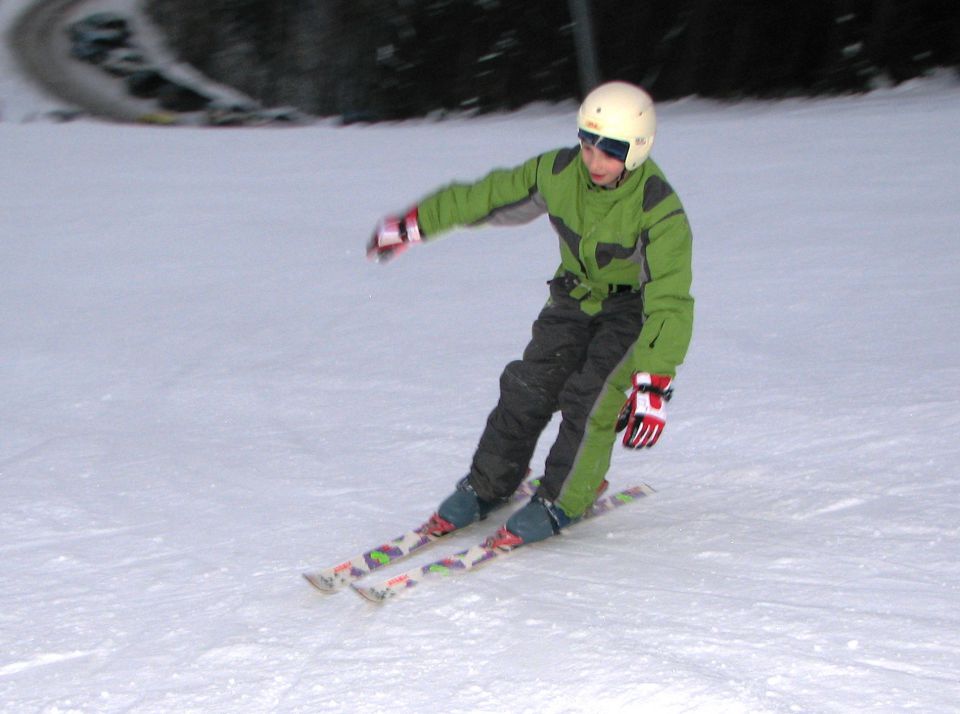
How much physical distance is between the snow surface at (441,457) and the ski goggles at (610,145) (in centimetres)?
115

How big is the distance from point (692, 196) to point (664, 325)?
571cm

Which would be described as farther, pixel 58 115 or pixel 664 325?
pixel 58 115

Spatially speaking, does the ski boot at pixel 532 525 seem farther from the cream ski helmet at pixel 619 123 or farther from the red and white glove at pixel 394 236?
the cream ski helmet at pixel 619 123

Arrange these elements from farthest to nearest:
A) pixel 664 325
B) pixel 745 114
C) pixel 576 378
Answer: pixel 745 114
pixel 576 378
pixel 664 325

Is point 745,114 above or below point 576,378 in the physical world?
above

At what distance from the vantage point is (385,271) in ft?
24.5

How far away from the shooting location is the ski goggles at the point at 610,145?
123 inches

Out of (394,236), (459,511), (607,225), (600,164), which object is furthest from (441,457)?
(600,164)

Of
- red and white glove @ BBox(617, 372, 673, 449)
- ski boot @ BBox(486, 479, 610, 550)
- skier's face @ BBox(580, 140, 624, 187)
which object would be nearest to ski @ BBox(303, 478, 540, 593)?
ski boot @ BBox(486, 479, 610, 550)

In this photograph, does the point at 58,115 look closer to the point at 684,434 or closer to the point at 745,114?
the point at 745,114

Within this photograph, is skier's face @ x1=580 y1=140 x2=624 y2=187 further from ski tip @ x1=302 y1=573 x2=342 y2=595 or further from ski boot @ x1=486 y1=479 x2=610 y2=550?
ski tip @ x1=302 y1=573 x2=342 y2=595

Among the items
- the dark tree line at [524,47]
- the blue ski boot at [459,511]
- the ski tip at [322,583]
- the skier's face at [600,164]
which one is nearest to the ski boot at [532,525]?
the blue ski boot at [459,511]

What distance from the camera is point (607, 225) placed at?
3275mm

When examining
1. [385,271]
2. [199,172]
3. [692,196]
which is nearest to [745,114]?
[692,196]
